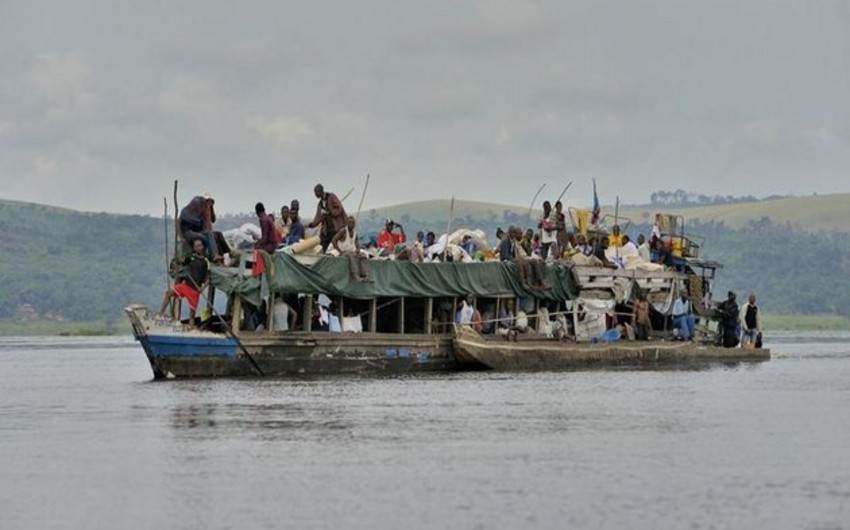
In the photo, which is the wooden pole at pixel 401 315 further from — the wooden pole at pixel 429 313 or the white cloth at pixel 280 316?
the white cloth at pixel 280 316

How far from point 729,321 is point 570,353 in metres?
7.01

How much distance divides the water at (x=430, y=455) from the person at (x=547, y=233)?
7.06m

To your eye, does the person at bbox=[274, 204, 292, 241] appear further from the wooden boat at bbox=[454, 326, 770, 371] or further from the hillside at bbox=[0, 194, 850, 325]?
the hillside at bbox=[0, 194, 850, 325]

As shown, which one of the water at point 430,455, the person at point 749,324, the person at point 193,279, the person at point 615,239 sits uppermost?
the person at point 615,239

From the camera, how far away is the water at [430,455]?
2094cm

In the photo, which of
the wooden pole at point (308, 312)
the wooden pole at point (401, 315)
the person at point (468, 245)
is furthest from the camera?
the person at point (468, 245)

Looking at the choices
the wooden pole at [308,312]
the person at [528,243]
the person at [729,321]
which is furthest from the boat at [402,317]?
the person at [528,243]

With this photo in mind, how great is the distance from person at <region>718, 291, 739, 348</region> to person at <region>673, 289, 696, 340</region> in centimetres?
154

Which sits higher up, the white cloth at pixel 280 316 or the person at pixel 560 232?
the person at pixel 560 232

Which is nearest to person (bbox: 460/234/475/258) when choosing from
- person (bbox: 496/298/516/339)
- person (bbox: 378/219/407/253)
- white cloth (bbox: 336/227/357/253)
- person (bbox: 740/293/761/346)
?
person (bbox: 378/219/407/253)

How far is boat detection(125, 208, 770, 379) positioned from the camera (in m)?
39.0

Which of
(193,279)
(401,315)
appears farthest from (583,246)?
(193,279)

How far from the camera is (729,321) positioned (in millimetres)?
50031

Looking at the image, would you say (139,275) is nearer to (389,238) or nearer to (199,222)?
(389,238)
